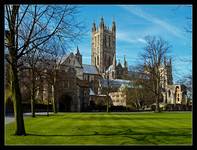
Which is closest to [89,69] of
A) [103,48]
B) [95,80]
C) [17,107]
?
[95,80]

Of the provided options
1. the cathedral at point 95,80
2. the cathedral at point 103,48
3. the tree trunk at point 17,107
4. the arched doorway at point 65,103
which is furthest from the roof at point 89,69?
the tree trunk at point 17,107

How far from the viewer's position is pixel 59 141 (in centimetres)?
995

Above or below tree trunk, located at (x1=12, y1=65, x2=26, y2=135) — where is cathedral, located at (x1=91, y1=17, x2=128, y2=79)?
above

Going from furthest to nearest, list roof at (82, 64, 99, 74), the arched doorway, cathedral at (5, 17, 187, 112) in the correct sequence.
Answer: roof at (82, 64, 99, 74)
the arched doorway
cathedral at (5, 17, 187, 112)

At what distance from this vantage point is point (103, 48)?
110312 millimetres

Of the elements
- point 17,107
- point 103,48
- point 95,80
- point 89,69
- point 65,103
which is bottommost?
point 65,103

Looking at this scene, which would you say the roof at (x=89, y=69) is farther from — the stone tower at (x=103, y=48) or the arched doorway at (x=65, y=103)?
the arched doorway at (x=65, y=103)

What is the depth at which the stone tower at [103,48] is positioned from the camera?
11031cm

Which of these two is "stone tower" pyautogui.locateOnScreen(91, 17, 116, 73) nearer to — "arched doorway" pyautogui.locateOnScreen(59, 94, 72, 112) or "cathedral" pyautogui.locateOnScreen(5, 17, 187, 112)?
"cathedral" pyautogui.locateOnScreen(5, 17, 187, 112)

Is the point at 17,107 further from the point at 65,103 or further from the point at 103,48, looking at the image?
the point at 103,48

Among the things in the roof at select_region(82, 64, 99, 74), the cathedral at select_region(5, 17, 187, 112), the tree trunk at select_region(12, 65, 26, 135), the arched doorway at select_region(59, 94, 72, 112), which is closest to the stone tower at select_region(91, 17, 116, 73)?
the cathedral at select_region(5, 17, 187, 112)

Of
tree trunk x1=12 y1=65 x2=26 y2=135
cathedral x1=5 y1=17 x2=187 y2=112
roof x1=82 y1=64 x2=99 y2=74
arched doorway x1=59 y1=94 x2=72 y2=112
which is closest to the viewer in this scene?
tree trunk x1=12 y1=65 x2=26 y2=135

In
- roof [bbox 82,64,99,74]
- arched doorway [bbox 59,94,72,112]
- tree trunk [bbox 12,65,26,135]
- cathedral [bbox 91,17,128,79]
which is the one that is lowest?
arched doorway [bbox 59,94,72,112]

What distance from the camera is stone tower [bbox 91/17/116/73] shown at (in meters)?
110
